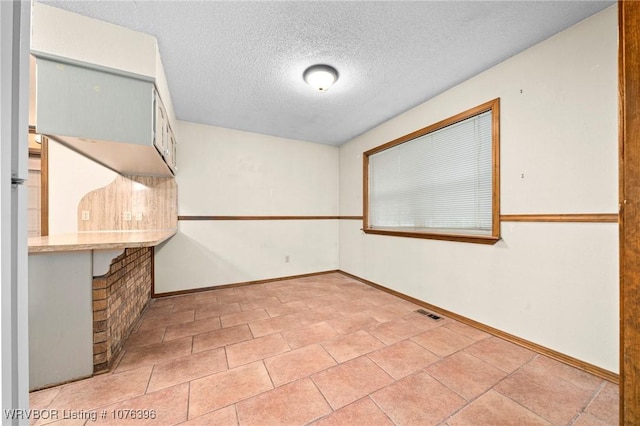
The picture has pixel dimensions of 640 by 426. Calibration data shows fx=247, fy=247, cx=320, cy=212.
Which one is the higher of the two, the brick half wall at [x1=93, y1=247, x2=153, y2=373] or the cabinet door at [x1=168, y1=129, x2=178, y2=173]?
the cabinet door at [x1=168, y1=129, x2=178, y2=173]

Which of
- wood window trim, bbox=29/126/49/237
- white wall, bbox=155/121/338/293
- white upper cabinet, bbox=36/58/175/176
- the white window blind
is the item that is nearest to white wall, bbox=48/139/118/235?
wood window trim, bbox=29/126/49/237

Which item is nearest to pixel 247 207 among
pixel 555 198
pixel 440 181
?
pixel 440 181

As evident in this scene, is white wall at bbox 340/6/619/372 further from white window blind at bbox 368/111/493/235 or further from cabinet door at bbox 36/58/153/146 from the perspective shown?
cabinet door at bbox 36/58/153/146

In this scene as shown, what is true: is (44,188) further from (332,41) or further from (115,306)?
(332,41)

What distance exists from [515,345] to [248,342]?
2257mm

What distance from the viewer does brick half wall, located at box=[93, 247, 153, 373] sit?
5.49 feet

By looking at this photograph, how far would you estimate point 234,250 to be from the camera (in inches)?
149

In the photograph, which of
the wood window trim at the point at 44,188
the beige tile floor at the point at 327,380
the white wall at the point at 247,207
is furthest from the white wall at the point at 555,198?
the wood window trim at the point at 44,188

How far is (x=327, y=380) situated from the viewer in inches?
64.6

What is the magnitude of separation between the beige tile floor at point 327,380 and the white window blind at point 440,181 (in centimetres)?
112

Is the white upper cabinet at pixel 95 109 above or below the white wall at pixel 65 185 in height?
above

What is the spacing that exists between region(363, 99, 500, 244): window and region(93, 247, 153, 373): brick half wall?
2984 mm

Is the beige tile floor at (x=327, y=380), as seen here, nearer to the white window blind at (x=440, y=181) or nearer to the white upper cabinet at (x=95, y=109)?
the white window blind at (x=440, y=181)

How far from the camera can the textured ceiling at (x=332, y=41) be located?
1.65 m
